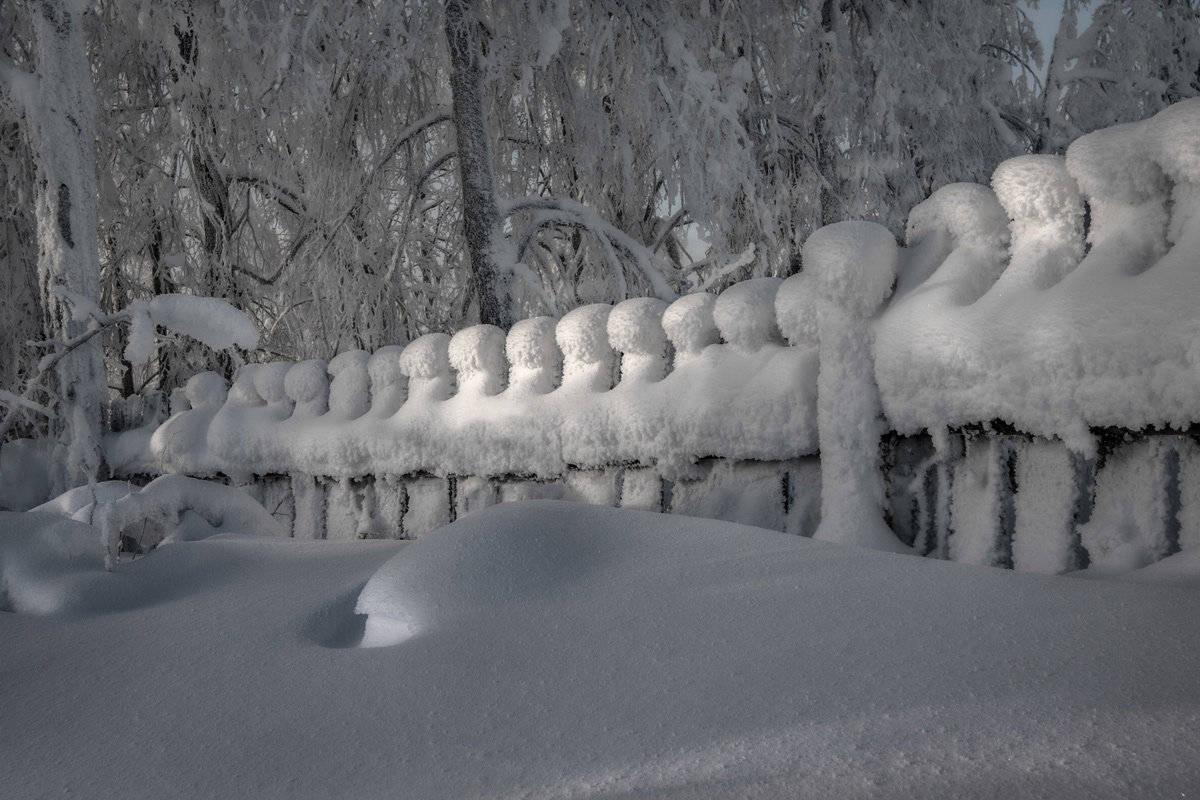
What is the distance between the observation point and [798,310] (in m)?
2.43

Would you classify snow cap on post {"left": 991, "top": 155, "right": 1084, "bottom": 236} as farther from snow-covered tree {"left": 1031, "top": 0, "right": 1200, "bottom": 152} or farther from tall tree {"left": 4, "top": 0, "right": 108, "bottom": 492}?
snow-covered tree {"left": 1031, "top": 0, "right": 1200, "bottom": 152}

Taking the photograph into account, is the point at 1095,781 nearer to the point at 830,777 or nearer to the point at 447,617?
the point at 830,777

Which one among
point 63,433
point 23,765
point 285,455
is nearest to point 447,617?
point 23,765

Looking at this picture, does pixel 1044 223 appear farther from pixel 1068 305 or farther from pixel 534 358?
pixel 534 358

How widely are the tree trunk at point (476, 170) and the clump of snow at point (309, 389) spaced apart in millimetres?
1165

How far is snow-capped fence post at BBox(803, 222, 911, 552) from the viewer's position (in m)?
→ 2.25

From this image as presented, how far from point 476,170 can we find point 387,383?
171cm

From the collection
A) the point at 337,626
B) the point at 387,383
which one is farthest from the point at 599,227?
the point at 337,626

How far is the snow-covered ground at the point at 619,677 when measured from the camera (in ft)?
3.50

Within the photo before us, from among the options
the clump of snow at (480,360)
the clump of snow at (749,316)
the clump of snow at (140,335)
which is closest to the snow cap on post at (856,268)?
the clump of snow at (749,316)

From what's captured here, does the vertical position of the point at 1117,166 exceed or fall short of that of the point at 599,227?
it falls short

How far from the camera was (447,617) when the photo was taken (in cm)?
167

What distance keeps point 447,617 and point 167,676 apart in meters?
0.48

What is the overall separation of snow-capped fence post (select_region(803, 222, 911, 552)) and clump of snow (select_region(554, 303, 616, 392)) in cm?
81
